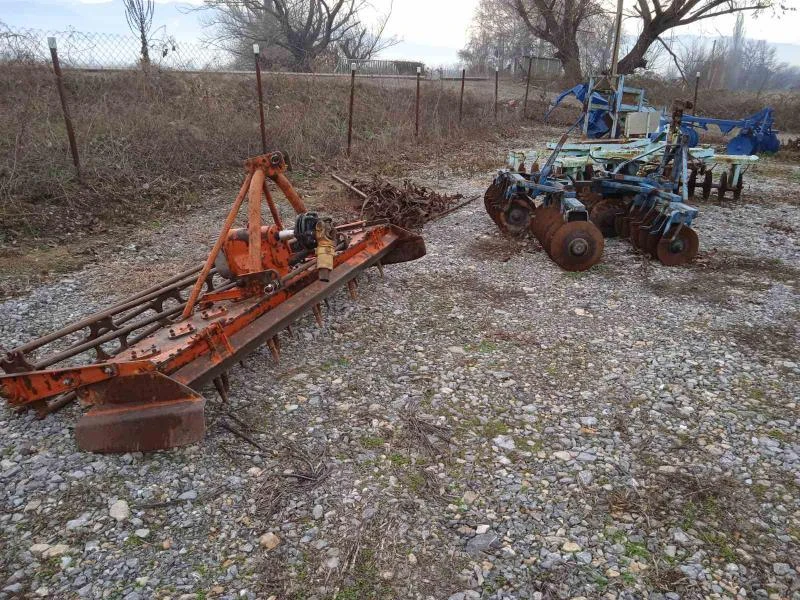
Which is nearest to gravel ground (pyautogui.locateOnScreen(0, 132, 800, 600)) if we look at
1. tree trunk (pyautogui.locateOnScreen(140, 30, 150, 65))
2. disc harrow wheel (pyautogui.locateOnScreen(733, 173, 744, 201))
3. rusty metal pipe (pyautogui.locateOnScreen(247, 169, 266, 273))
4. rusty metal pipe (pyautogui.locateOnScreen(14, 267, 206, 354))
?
rusty metal pipe (pyautogui.locateOnScreen(14, 267, 206, 354))

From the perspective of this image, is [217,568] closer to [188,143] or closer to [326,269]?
[326,269]

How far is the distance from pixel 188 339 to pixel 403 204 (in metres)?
5.11

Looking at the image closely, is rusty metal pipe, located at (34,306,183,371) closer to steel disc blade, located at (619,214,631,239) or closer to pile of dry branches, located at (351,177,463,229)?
pile of dry branches, located at (351,177,463,229)

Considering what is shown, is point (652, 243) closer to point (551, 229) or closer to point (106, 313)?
point (551, 229)

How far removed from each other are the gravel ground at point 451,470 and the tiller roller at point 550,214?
1.01 m

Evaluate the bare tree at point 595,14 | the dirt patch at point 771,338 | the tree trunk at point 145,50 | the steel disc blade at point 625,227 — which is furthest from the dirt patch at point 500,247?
the bare tree at point 595,14

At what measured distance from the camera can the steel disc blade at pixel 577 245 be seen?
592 cm

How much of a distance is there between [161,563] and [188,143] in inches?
352

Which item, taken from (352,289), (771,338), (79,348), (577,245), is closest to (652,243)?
(577,245)

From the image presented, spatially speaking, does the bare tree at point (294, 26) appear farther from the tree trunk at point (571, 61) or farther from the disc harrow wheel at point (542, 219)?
the disc harrow wheel at point (542, 219)

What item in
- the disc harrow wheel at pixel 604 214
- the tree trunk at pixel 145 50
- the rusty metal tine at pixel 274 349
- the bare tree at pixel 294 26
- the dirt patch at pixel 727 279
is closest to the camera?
the rusty metal tine at pixel 274 349

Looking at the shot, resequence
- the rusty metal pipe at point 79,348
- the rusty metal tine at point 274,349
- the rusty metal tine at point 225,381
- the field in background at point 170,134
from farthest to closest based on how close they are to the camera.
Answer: the field in background at point 170,134
the rusty metal tine at point 274,349
the rusty metal tine at point 225,381
the rusty metal pipe at point 79,348

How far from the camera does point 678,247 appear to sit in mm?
6207

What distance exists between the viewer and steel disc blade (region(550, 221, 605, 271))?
592 cm
